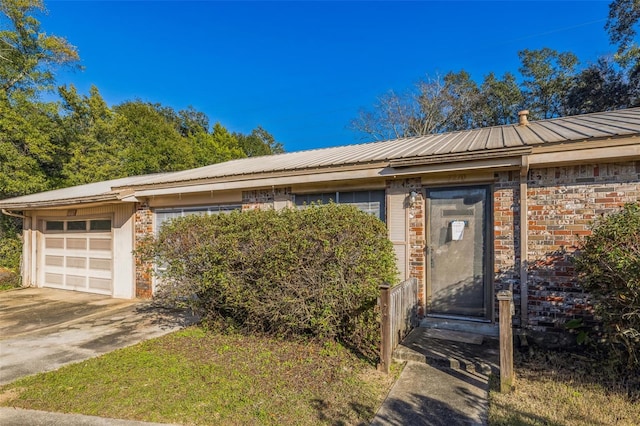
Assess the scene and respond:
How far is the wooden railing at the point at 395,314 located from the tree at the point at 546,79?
20486 mm

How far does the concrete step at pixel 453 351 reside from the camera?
4099mm

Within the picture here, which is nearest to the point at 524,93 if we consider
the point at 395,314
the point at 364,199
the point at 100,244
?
the point at 364,199

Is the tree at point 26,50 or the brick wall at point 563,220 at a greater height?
the tree at point 26,50

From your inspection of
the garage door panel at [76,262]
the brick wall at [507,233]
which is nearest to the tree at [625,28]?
the brick wall at [507,233]

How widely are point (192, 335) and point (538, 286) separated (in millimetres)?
5194

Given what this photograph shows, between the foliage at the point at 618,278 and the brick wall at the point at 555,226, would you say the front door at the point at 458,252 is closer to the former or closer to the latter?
the brick wall at the point at 555,226

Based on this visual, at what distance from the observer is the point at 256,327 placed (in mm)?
5324

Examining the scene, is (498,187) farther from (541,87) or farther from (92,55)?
(92,55)

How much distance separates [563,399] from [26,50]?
Answer: 24.4 meters

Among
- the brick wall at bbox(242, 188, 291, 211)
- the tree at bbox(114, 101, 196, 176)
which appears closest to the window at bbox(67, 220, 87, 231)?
the brick wall at bbox(242, 188, 291, 211)

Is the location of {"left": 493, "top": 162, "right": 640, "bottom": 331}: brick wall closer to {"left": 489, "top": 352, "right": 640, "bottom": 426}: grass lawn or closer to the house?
the house

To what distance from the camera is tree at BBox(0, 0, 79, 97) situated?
667 inches

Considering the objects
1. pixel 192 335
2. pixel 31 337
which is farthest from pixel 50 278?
pixel 192 335

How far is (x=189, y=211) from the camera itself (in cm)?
844
